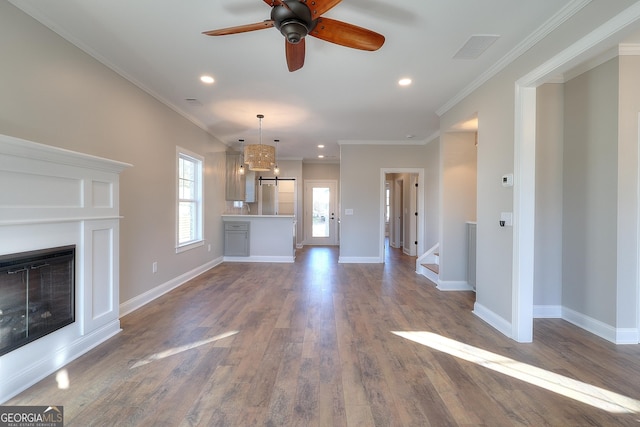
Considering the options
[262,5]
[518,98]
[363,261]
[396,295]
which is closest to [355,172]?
[363,261]

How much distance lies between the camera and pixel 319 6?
5.20 ft

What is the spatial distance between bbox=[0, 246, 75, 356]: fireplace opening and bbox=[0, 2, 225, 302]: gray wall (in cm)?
91

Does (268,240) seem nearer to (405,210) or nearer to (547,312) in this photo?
(405,210)

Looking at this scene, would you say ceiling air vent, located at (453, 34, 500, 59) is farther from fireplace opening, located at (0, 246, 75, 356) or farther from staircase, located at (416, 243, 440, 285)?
fireplace opening, located at (0, 246, 75, 356)

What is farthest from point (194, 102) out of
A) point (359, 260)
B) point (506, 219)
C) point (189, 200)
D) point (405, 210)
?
point (405, 210)

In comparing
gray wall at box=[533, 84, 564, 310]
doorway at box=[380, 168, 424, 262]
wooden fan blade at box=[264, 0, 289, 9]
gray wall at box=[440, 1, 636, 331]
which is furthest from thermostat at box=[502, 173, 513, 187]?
doorway at box=[380, 168, 424, 262]

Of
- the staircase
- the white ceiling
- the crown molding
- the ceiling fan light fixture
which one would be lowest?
the staircase

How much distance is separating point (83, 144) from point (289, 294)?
2.80 m

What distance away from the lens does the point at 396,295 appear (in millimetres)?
3811

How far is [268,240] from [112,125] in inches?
148

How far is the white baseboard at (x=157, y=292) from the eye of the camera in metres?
3.07

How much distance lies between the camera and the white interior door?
8656mm

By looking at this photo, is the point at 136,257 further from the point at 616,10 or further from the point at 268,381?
the point at 616,10

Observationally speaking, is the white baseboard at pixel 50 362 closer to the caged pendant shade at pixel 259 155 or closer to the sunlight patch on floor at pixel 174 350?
the sunlight patch on floor at pixel 174 350
